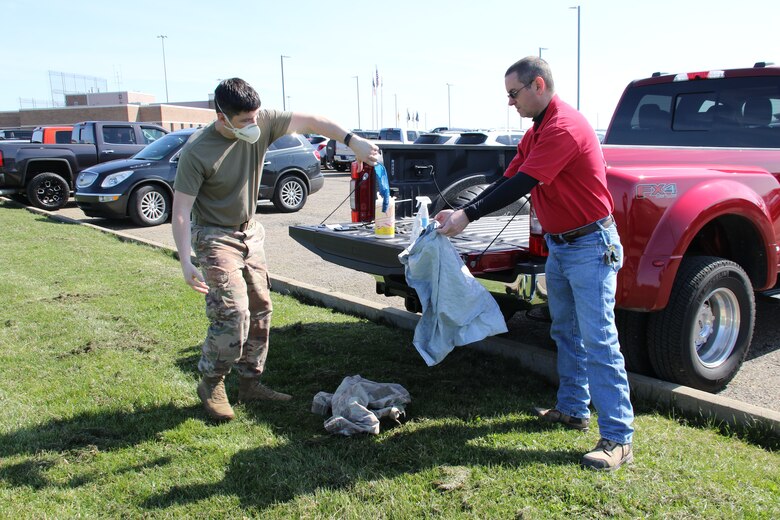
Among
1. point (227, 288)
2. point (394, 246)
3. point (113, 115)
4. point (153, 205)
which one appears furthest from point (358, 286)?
point (113, 115)

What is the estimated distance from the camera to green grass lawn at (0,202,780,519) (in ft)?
9.38

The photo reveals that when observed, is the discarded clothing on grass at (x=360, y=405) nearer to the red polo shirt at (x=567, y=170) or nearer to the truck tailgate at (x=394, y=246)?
the truck tailgate at (x=394, y=246)

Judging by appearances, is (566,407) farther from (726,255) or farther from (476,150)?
(476,150)

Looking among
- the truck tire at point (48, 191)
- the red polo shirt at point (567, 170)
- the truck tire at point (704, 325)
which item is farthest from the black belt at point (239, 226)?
the truck tire at point (48, 191)

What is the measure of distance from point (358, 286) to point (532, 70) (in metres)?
4.21

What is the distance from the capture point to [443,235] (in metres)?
3.56

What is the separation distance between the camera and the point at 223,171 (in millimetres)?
3627

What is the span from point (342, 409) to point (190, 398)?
1010 mm

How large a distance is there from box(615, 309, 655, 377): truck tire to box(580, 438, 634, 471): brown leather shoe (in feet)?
3.11

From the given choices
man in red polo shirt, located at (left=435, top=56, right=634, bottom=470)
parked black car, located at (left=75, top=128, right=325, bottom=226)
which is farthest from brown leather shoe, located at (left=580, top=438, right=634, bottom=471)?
parked black car, located at (left=75, top=128, right=325, bottom=226)

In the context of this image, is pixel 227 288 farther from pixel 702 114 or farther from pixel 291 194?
pixel 291 194

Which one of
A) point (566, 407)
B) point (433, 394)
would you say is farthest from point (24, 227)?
point (566, 407)

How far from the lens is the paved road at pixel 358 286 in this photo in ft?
14.5

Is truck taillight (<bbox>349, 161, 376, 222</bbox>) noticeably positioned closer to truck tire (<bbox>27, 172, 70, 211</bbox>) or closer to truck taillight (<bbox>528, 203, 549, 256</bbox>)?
truck taillight (<bbox>528, 203, 549, 256</bbox>)
